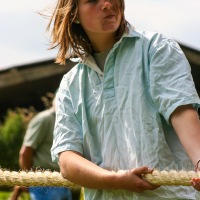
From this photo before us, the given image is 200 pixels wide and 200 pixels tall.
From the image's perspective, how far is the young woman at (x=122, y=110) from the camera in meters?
2.61

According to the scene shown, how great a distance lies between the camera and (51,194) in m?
6.27

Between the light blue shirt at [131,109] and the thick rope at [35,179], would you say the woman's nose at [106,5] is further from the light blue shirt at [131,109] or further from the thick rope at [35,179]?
the thick rope at [35,179]

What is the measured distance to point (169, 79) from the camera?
266 centimetres

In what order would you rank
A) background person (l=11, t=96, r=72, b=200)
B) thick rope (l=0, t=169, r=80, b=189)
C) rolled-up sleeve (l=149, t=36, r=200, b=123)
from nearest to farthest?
1. rolled-up sleeve (l=149, t=36, r=200, b=123)
2. thick rope (l=0, t=169, r=80, b=189)
3. background person (l=11, t=96, r=72, b=200)

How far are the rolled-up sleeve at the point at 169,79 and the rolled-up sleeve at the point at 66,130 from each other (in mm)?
339

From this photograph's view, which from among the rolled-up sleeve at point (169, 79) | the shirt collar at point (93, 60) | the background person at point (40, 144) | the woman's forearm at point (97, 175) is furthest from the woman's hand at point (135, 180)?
the background person at point (40, 144)

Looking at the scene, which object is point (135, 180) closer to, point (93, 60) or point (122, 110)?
point (122, 110)

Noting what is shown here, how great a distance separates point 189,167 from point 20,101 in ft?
43.7

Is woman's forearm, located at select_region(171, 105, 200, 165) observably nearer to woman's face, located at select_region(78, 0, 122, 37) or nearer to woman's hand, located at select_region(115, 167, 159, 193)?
woman's hand, located at select_region(115, 167, 159, 193)

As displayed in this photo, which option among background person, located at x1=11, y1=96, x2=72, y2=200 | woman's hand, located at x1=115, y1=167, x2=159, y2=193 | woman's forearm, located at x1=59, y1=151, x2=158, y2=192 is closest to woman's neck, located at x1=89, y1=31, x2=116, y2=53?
woman's forearm, located at x1=59, y1=151, x2=158, y2=192

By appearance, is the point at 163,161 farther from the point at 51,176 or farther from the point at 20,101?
the point at 20,101

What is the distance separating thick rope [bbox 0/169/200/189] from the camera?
2486mm

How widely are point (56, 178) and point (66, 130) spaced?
0.17 meters

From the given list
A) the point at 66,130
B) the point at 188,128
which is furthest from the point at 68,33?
the point at 188,128
